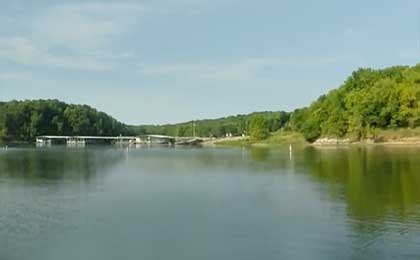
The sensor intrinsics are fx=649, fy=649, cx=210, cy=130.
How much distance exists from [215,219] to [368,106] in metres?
89.7

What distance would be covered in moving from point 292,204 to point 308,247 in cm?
1025

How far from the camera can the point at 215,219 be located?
24.8 metres

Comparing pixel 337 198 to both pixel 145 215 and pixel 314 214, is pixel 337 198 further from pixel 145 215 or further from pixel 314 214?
pixel 145 215

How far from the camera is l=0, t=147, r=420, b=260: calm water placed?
18.9 meters

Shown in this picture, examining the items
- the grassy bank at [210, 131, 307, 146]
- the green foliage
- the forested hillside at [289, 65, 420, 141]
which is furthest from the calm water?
the green foliage

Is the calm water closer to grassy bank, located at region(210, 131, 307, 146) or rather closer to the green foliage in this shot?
grassy bank, located at region(210, 131, 307, 146)

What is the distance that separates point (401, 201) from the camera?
2839 cm

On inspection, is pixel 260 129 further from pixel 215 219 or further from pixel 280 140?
pixel 215 219

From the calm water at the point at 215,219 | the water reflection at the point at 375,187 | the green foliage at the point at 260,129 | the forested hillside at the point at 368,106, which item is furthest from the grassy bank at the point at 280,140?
the calm water at the point at 215,219

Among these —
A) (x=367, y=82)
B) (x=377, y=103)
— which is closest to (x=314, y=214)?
(x=377, y=103)

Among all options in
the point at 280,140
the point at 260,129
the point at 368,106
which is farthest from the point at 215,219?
the point at 260,129

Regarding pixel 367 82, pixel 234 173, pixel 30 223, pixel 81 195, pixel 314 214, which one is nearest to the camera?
pixel 30 223

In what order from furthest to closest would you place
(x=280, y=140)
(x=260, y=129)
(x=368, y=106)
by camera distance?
(x=260, y=129) < (x=280, y=140) < (x=368, y=106)

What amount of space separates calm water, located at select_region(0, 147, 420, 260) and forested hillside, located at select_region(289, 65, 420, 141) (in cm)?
6799
